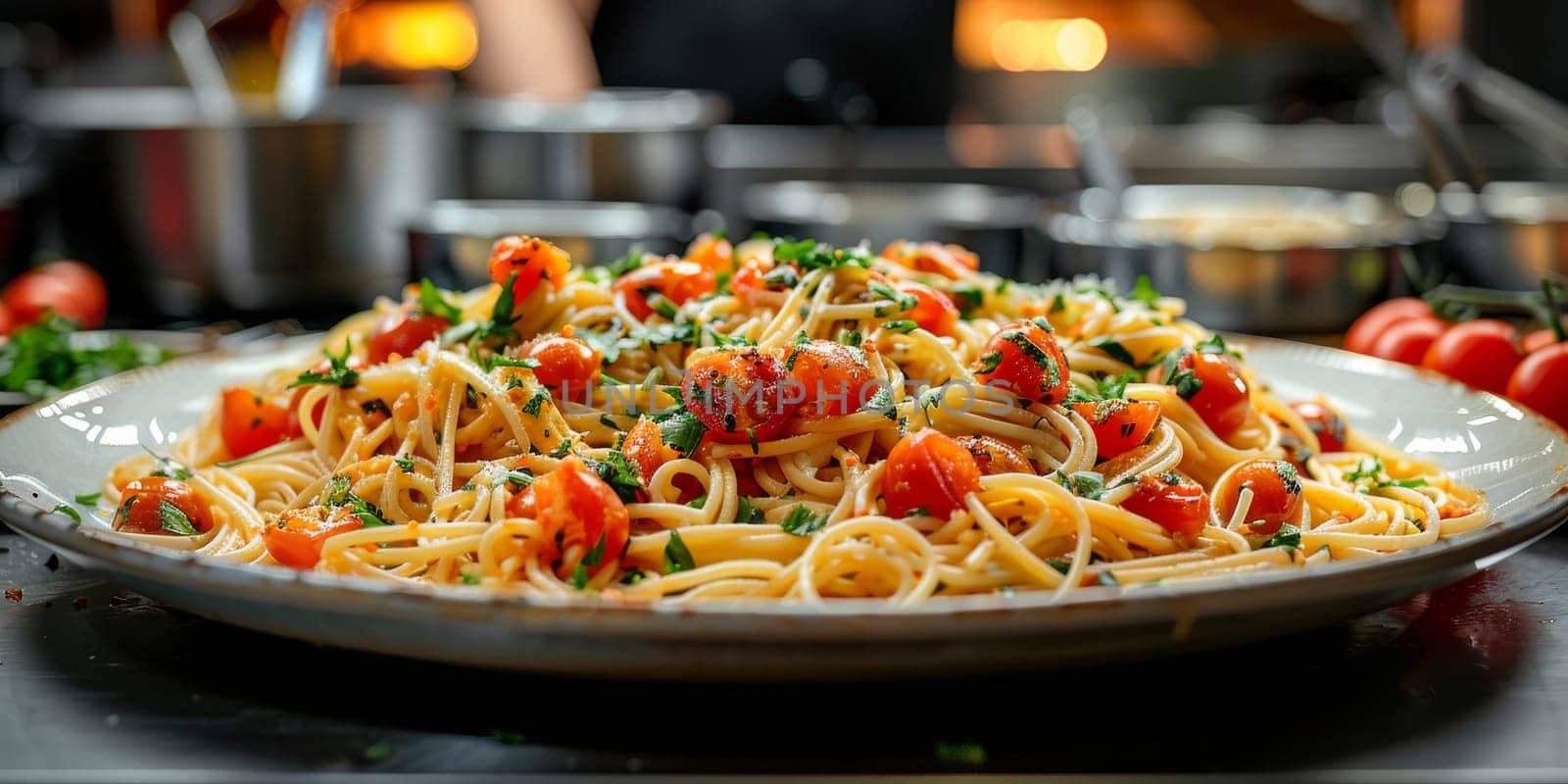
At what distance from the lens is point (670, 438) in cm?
263

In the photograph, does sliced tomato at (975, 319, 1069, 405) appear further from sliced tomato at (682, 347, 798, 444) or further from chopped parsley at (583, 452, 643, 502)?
chopped parsley at (583, 452, 643, 502)

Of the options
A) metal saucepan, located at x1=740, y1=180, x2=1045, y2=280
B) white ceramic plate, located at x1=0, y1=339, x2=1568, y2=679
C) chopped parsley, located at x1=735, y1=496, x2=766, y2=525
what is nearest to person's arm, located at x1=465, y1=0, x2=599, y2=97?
metal saucepan, located at x1=740, y1=180, x2=1045, y2=280

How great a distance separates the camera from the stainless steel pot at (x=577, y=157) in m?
6.24

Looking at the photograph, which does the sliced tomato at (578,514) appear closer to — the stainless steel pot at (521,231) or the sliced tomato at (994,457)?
the sliced tomato at (994,457)

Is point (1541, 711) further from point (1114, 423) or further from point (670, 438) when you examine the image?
point (670, 438)

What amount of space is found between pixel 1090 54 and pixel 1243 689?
34.1ft

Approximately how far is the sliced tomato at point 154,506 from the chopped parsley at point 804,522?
1.09m

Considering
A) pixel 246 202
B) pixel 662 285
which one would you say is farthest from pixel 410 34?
pixel 662 285

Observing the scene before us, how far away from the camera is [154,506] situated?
271 centimetres

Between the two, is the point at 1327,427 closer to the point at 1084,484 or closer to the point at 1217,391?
the point at 1217,391

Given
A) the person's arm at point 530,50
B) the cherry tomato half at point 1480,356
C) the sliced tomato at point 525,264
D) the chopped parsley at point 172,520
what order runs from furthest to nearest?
the person's arm at point 530,50, the cherry tomato half at point 1480,356, the sliced tomato at point 525,264, the chopped parsley at point 172,520

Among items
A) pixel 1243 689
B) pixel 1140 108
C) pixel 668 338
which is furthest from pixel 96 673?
pixel 1140 108

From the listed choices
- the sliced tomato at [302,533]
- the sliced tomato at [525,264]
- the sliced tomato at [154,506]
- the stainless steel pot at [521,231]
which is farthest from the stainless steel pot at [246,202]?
the sliced tomato at [302,533]

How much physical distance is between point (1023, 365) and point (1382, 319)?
6.03 feet
